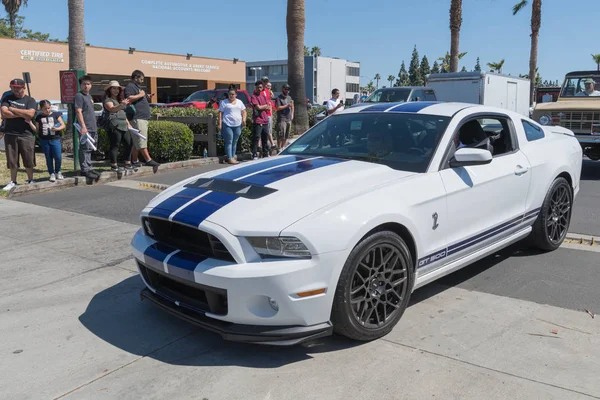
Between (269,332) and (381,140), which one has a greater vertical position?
(381,140)

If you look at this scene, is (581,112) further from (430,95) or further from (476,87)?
(476,87)

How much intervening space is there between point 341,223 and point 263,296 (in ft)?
2.16

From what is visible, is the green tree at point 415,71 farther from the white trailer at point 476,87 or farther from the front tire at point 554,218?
the front tire at point 554,218

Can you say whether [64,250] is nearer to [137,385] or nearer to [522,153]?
[137,385]

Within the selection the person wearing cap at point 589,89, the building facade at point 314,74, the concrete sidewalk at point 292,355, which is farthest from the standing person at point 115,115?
the building facade at point 314,74

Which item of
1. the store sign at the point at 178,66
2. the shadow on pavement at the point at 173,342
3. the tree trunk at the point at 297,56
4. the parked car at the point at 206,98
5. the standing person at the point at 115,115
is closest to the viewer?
the shadow on pavement at the point at 173,342

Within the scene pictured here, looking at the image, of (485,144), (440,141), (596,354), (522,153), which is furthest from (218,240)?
(522,153)

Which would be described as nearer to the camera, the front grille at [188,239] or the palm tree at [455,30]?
the front grille at [188,239]

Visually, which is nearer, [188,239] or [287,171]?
[188,239]

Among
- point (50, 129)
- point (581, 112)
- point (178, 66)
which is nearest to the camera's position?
point (50, 129)

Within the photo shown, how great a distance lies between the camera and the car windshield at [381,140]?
4465 mm

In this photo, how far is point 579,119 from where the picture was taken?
1145 centimetres

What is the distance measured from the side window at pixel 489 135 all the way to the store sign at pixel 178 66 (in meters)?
46.8

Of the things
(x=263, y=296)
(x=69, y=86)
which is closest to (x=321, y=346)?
(x=263, y=296)
